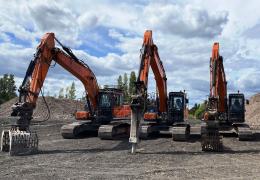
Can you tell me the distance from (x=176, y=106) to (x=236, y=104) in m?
3.35

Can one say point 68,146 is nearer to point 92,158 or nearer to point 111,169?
point 92,158

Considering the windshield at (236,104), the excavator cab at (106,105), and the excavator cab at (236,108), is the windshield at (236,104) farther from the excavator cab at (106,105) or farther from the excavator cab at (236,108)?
the excavator cab at (106,105)

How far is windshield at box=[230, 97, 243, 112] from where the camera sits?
2652cm

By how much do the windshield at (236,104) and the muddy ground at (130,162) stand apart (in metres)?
4.87

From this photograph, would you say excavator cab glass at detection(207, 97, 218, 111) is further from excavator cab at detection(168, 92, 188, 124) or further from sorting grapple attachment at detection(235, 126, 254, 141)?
excavator cab at detection(168, 92, 188, 124)

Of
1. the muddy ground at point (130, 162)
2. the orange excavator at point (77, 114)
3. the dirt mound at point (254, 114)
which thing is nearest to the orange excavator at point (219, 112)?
the muddy ground at point (130, 162)

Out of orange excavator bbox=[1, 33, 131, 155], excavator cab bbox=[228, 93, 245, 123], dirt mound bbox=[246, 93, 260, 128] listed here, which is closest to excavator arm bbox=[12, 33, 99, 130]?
orange excavator bbox=[1, 33, 131, 155]

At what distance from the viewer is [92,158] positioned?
54.4 feet

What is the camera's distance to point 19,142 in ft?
58.1

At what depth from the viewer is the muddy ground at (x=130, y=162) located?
13109 millimetres

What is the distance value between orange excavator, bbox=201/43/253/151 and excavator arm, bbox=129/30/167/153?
2.72 meters

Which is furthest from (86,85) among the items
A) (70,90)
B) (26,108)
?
(70,90)

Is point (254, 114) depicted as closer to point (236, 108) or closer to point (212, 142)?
point (236, 108)

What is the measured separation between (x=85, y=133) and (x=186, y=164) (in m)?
A: 12.6
